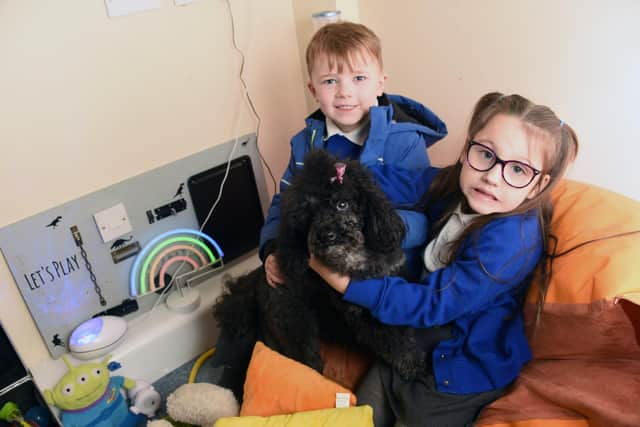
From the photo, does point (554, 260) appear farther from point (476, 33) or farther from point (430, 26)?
point (430, 26)

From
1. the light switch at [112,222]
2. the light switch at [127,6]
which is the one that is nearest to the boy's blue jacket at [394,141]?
the light switch at [112,222]

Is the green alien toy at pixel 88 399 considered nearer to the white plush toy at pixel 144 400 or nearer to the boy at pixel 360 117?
the white plush toy at pixel 144 400

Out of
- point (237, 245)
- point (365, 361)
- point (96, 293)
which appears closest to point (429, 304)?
point (365, 361)

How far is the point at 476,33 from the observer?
1.49 m

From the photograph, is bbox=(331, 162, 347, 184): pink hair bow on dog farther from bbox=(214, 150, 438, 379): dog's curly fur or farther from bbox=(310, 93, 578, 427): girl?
bbox=(310, 93, 578, 427): girl

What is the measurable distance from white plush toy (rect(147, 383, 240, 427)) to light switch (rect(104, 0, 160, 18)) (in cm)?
115

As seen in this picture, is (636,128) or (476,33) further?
(476,33)

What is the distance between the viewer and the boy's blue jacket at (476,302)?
1093mm

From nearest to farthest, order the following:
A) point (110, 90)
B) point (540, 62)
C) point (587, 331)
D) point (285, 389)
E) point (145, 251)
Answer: point (587, 331) < point (285, 389) < point (540, 62) < point (110, 90) < point (145, 251)

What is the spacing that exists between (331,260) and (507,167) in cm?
45

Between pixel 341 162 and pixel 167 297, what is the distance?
1.07m

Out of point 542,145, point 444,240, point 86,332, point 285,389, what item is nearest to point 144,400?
point 86,332

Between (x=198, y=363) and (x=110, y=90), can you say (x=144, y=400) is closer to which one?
(x=198, y=363)

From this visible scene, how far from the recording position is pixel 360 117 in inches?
54.7
